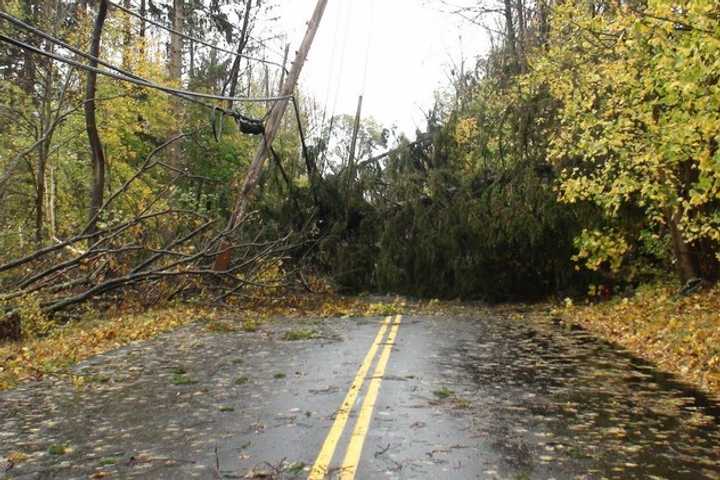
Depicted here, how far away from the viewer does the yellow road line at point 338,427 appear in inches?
208

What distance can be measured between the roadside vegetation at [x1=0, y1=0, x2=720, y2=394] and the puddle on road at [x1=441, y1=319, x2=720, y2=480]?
3.73ft

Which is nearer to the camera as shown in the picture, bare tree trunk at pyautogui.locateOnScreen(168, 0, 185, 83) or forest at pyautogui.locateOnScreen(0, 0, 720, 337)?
Answer: forest at pyautogui.locateOnScreen(0, 0, 720, 337)

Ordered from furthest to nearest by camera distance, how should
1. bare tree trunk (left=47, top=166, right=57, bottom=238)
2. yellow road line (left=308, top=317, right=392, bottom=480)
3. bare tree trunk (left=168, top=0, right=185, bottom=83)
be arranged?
bare tree trunk (left=168, top=0, right=185, bottom=83), bare tree trunk (left=47, top=166, right=57, bottom=238), yellow road line (left=308, top=317, right=392, bottom=480)

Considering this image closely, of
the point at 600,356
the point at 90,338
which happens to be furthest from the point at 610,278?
the point at 90,338

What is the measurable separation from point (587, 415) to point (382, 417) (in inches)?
82.8

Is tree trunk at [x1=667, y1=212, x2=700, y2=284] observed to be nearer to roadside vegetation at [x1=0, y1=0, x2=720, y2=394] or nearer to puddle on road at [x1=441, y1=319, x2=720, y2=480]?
roadside vegetation at [x1=0, y1=0, x2=720, y2=394]

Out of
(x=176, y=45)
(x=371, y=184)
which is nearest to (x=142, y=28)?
(x=176, y=45)

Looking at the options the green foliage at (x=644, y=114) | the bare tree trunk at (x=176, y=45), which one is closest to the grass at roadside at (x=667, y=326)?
the green foliage at (x=644, y=114)

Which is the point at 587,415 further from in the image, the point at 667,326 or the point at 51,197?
the point at 51,197

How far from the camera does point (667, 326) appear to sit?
12734 millimetres

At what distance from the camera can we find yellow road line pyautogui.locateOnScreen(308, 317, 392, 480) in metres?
5.28

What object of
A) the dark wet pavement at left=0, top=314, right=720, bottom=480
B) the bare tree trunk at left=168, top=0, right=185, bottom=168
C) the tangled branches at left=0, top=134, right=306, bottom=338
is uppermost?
the bare tree trunk at left=168, top=0, right=185, bottom=168

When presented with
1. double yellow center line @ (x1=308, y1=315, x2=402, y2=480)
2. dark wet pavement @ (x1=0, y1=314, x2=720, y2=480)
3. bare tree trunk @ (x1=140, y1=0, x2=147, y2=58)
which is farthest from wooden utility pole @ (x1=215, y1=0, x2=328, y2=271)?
bare tree trunk @ (x1=140, y1=0, x2=147, y2=58)

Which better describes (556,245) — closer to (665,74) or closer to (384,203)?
(384,203)
